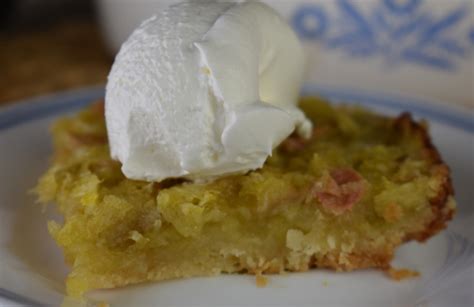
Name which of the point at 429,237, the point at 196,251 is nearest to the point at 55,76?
the point at 196,251

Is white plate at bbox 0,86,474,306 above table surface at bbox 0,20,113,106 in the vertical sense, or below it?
above

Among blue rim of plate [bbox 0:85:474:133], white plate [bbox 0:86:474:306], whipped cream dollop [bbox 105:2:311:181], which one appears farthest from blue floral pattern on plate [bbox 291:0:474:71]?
whipped cream dollop [bbox 105:2:311:181]

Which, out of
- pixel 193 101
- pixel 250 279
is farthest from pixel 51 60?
pixel 250 279

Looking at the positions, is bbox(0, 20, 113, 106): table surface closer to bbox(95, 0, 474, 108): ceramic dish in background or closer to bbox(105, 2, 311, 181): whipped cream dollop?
bbox(95, 0, 474, 108): ceramic dish in background

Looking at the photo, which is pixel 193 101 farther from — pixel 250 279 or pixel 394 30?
pixel 394 30

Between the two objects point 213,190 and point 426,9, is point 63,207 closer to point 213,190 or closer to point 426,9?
point 213,190

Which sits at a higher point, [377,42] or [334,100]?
[377,42]
